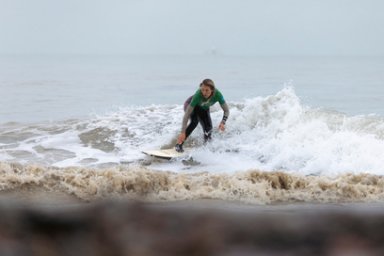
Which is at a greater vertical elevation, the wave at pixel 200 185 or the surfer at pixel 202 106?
the surfer at pixel 202 106

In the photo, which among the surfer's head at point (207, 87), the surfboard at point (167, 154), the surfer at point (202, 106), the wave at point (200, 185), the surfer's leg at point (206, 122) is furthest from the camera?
the surfboard at point (167, 154)

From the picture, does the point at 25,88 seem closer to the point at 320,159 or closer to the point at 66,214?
the point at 320,159

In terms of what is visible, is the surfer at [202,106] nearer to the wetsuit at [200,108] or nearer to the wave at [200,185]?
the wetsuit at [200,108]

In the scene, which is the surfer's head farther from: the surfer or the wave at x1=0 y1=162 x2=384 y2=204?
the wave at x1=0 y1=162 x2=384 y2=204

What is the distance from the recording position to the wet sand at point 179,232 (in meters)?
0.74

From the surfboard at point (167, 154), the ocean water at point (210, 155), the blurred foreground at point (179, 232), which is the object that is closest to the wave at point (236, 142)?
the ocean water at point (210, 155)

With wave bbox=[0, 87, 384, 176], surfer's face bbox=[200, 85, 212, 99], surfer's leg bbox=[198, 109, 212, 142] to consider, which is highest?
surfer's face bbox=[200, 85, 212, 99]

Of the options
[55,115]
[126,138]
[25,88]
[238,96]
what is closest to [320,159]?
[126,138]

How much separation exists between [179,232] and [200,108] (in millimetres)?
10840

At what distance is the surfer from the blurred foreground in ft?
32.8

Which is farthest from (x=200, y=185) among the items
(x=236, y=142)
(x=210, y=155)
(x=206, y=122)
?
(x=236, y=142)

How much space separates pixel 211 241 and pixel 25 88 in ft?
136

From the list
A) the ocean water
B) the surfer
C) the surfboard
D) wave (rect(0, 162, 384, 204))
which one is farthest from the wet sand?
the surfboard

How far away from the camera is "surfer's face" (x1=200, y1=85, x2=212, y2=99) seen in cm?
1080
